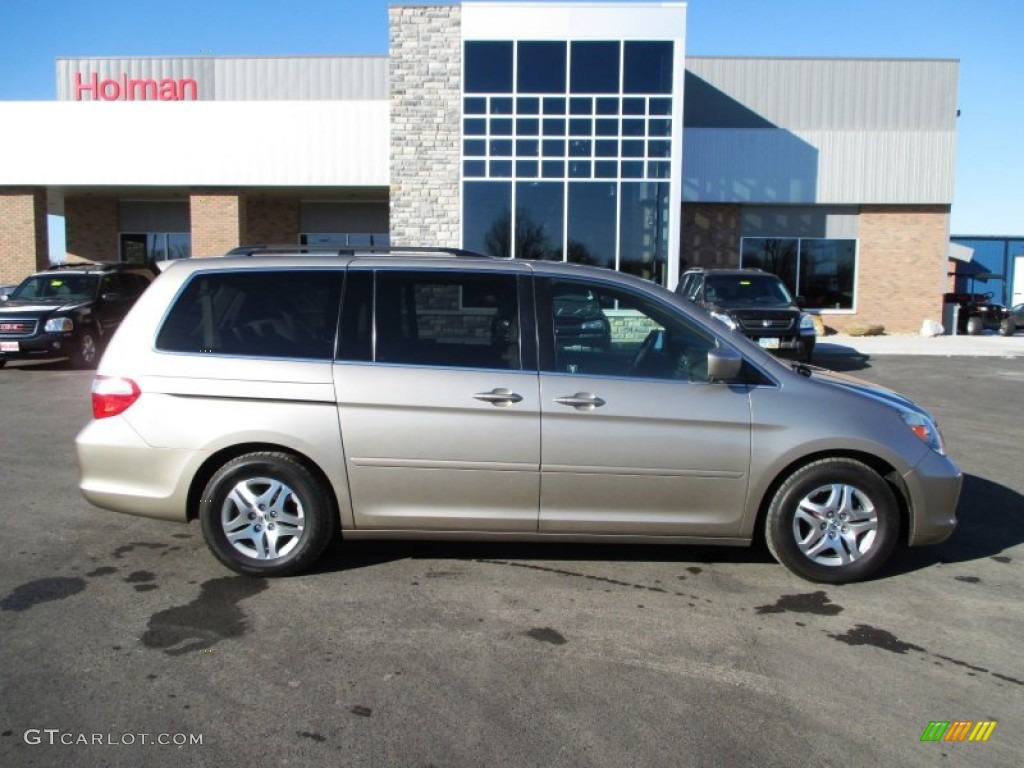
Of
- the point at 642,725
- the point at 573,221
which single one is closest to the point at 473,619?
the point at 642,725

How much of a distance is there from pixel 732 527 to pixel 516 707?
6.16 feet

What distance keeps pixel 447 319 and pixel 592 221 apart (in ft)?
50.6

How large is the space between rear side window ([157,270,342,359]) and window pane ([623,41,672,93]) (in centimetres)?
1656

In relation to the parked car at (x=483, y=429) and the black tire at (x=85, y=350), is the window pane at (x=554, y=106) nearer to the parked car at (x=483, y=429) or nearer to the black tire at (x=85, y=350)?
the black tire at (x=85, y=350)

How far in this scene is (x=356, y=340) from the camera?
15.8ft

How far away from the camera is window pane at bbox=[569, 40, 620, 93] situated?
1958cm

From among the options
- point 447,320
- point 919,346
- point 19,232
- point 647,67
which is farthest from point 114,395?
point 19,232

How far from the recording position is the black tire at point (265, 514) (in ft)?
15.5

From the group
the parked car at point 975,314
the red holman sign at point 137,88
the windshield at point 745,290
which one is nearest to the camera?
the windshield at point 745,290

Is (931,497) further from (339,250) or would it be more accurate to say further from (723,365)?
(339,250)

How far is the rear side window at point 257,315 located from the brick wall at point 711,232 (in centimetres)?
2109

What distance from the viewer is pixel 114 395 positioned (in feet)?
15.9

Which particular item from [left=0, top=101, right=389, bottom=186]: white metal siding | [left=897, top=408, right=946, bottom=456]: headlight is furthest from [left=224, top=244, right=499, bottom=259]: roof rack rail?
[left=0, top=101, right=389, bottom=186]: white metal siding

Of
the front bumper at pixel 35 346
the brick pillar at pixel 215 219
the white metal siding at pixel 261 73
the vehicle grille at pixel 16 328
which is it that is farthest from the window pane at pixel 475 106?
the vehicle grille at pixel 16 328
